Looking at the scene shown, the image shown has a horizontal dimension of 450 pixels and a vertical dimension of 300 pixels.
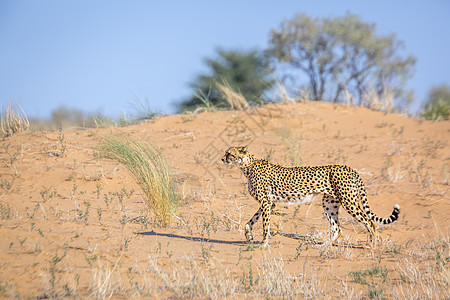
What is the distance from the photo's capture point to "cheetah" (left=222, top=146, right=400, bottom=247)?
631cm

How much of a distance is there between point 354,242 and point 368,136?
6242 mm

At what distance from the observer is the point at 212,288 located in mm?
4086

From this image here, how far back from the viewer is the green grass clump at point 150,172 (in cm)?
658

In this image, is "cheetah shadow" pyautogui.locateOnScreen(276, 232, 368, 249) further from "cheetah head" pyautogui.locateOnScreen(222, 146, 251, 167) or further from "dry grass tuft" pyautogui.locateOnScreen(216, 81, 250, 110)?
"dry grass tuft" pyautogui.locateOnScreen(216, 81, 250, 110)

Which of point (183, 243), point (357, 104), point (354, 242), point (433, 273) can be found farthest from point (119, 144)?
point (357, 104)

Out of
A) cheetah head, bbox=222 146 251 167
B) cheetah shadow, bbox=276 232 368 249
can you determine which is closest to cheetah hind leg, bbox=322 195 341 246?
cheetah shadow, bbox=276 232 368 249

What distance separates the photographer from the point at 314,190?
634 centimetres

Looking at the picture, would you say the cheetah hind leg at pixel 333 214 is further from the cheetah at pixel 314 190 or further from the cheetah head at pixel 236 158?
the cheetah head at pixel 236 158

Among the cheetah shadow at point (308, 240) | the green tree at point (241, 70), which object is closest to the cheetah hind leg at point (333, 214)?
the cheetah shadow at point (308, 240)

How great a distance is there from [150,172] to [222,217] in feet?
5.20

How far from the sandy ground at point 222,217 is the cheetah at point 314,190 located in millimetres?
305

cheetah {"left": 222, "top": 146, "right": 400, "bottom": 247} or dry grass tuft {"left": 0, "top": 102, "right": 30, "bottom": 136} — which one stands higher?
dry grass tuft {"left": 0, "top": 102, "right": 30, "bottom": 136}

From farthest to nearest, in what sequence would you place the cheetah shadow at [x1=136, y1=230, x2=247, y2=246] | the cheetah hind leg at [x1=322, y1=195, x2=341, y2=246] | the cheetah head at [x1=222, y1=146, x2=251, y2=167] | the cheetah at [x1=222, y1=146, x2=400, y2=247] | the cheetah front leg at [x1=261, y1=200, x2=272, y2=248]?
the cheetah head at [x1=222, y1=146, x2=251, y2=167] < the cheetah hind leg at [x1=322, y1=195, x2=341, y2=246] < the cheetah at [x1=222, y1=146, x2=400, y2=247] < the cheetah shadow at [x1=136, y1=230, x2=247, y2=246] < the cheetah front leg at [x1=261, y1=200, x2=272, y2=248]

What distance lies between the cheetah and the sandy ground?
1.00 ft
